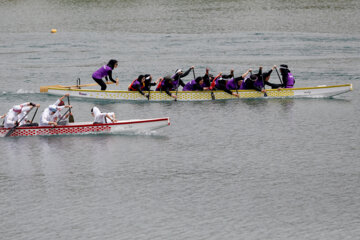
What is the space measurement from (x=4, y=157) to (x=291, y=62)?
28927 millimetres

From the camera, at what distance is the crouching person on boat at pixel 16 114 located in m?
30.0

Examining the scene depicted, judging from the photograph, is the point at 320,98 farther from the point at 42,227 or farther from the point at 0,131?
the point at 42,227

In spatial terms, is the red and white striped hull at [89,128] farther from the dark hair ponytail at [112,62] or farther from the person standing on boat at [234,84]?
the person standing on boat at [234,84]

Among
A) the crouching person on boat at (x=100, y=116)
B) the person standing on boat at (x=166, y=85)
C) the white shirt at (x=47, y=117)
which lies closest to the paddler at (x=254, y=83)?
the person standing on boat at (x=166, y=85)

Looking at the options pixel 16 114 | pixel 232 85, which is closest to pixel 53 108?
pixel 16 114

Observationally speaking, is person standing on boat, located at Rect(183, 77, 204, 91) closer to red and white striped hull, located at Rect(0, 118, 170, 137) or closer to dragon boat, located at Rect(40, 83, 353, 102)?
dragon boat, located at Rect(40, 83, 353, 102)

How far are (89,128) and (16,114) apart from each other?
358cm

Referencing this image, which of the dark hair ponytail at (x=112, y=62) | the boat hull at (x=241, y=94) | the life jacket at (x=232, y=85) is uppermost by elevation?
the dark hair ponytail at (x=112, y=62)

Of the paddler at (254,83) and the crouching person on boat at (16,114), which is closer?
the crouching person on boat at (16,114)

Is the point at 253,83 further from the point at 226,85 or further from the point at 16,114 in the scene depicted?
the point at 16,114

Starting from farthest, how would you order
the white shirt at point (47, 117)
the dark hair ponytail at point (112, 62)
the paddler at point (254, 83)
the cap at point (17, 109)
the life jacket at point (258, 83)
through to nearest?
the life jacket at point (258, 83) → the paddler at point (254, 83) → the dark hair ponytail at point (112, 62) → the white shirt at point (47, 117) → the cap at point (17, 109)

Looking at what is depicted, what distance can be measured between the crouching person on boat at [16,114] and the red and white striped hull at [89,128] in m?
0.30

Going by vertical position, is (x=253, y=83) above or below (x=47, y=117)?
above

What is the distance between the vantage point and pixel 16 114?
99.3ft
